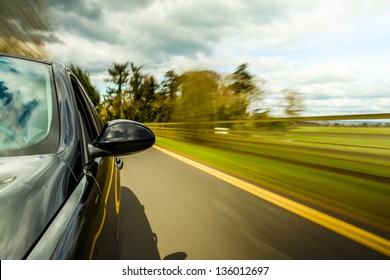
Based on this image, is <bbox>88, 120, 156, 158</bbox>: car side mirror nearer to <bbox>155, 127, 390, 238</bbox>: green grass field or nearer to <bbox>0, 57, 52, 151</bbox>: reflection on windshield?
<bbox>0, 57, 52, 151</bbox>: reflection on windshield

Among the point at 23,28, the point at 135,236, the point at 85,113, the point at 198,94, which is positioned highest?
the point at 23,28

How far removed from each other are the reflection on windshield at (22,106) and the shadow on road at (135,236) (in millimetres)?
1332

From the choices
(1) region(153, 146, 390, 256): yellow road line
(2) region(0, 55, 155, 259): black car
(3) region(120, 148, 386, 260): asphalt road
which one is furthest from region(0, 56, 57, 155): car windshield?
(1) region(153, 146, 390, 256): yellow road line

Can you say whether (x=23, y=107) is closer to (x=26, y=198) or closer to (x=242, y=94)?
(x=26, y=198)

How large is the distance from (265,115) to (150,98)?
170ft

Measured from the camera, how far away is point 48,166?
1.15 m

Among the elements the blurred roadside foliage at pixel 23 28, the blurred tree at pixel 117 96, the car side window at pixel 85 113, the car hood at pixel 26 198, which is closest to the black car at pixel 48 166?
the car hood at pixel 26 198

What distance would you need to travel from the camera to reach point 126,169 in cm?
779

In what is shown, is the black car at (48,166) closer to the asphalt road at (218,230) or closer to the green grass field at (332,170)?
the asphalt road at (218,230)

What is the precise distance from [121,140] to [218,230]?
6.84ft

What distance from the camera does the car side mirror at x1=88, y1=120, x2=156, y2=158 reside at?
1.63 m

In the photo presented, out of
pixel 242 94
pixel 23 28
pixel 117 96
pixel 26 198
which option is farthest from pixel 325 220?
pixel 117 96

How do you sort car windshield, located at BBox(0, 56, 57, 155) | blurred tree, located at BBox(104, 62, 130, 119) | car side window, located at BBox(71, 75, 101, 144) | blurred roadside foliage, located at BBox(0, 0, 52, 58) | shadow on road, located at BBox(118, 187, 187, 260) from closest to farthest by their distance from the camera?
1. car windshield, located at BBox(0, 56, 57, 155)
2. car side window, located at BBox(71, 75, 101, 144)
3. shadow on road, located at BBox(118, 187, 187, 260)
4. blurred roadside foliage, located at BBox(0, 0, 52, 58)
5. blurred tree, located at BBox(104, 62, 130, 119)

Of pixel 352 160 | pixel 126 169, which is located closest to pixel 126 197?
pixel 126 169
